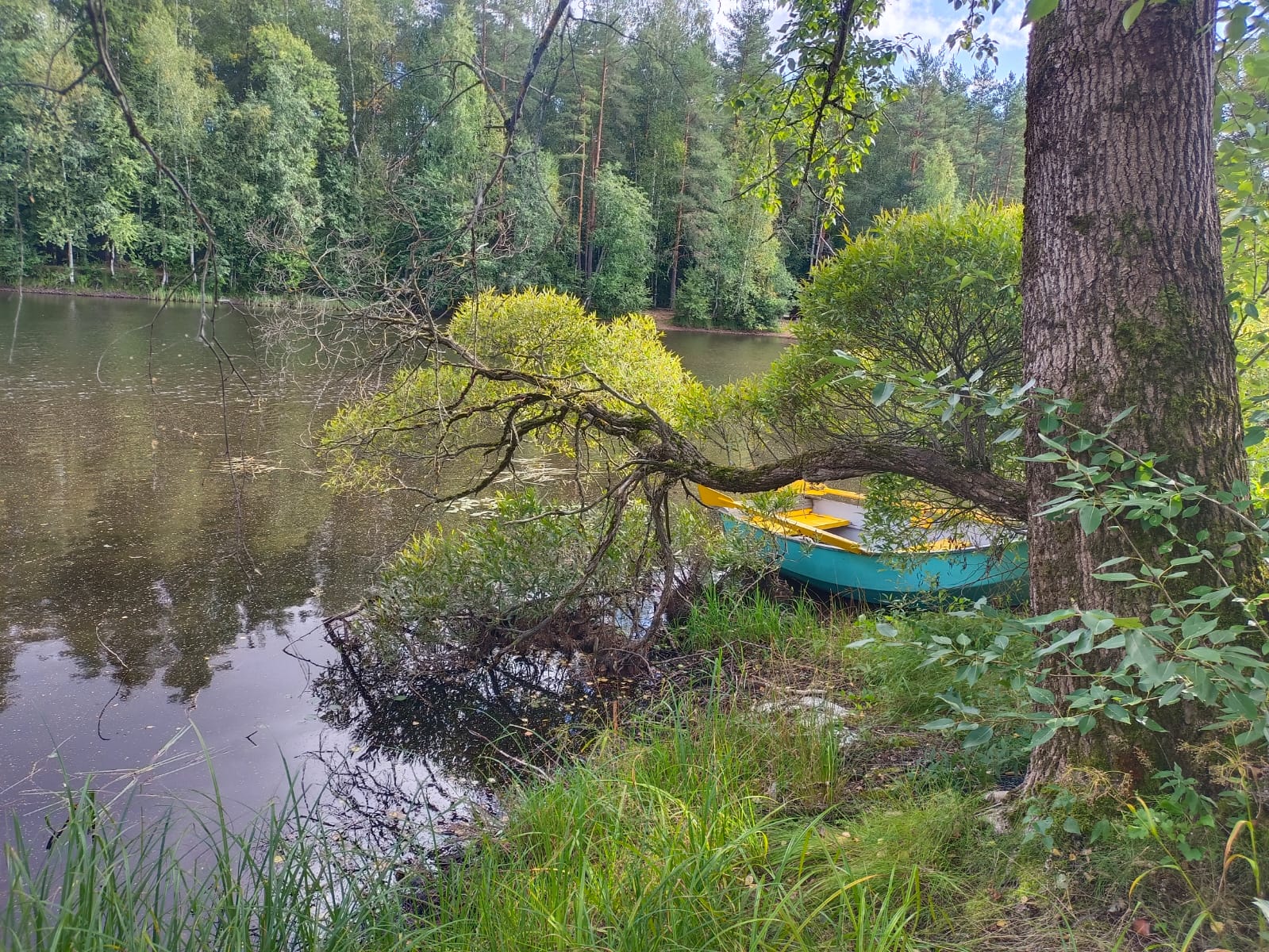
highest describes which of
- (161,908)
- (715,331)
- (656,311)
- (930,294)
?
(656,311)

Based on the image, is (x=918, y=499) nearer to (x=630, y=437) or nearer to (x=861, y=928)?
(x=630, y=437)

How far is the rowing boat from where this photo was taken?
5812mm

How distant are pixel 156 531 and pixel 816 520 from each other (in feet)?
20.0

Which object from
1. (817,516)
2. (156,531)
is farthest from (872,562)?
(156,531)

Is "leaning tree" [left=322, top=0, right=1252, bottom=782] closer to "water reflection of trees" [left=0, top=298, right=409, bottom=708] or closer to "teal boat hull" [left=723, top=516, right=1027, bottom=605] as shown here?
"water reflection of trees" [left=0, top=298, right=409, bottom=708]

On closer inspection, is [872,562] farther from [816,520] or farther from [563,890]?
[563,890]

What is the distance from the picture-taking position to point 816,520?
7891mm

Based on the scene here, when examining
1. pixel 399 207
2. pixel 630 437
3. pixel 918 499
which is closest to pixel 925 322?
pixel 918 499

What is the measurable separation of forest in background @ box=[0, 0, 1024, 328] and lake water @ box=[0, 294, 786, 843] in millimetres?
727

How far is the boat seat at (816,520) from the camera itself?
25.2ft

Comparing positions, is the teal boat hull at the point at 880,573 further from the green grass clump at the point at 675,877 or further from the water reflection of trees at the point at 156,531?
the water reflection of trees at the point at 156,531

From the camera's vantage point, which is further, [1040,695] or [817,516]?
[817,516]

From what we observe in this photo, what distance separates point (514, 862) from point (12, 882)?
1264 mm

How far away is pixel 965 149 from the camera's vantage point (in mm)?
32156
